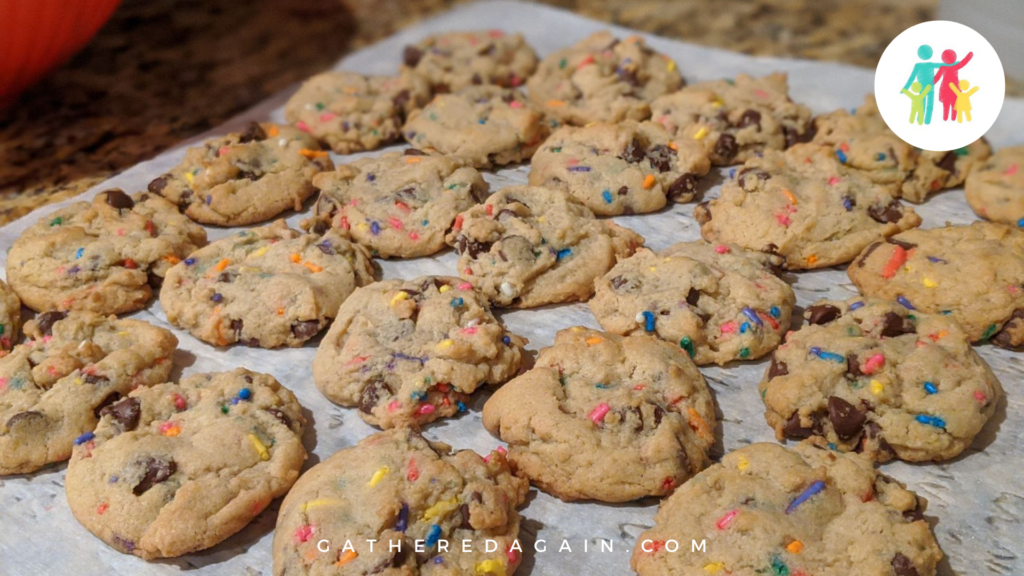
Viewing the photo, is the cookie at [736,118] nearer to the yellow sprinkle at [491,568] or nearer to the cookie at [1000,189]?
the cookie at [1000,189]

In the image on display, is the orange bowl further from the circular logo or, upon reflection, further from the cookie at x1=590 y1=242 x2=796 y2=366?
the circular logo

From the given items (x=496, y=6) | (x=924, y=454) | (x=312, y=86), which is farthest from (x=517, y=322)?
(x=496, y=6)

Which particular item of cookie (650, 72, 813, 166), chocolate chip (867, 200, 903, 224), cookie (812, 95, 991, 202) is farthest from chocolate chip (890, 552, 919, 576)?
cookie (650, 72, 813, 166)

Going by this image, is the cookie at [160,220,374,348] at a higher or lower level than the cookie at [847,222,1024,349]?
lower

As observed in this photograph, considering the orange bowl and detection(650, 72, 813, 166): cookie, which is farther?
detection(650, 72, 813, 166): cookie

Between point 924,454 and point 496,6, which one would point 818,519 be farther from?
point 496,6

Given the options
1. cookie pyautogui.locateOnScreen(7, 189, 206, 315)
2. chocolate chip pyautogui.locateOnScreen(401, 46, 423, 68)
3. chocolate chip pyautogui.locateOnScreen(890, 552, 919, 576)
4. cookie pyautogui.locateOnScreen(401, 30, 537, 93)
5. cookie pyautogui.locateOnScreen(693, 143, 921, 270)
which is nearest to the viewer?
chocolate chip pyautogui.locateOnScreen(890, 552, 919, 576)

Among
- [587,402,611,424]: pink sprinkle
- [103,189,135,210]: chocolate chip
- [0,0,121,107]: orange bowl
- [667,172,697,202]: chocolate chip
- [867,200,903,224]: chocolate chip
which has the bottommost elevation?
[587,402,611,424]: pink sprinkle

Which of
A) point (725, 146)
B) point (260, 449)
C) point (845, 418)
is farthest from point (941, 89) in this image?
point (260, 449)
